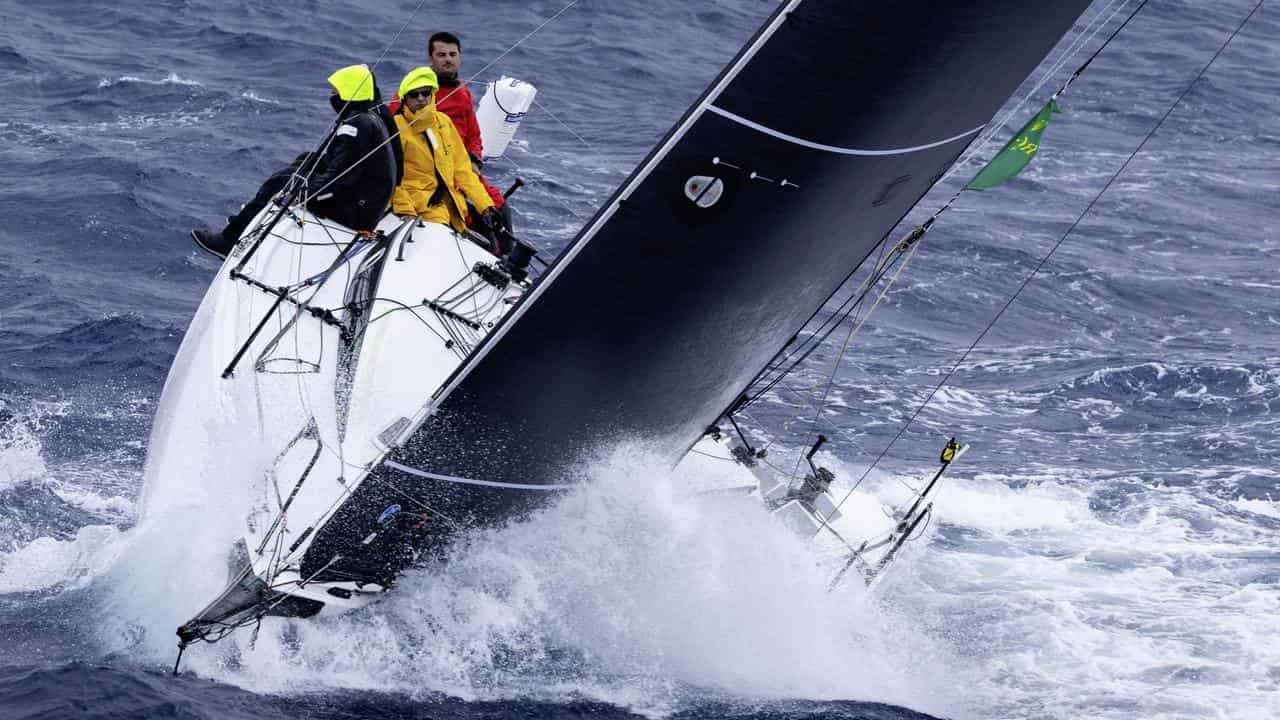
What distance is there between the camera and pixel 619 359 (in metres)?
5.97

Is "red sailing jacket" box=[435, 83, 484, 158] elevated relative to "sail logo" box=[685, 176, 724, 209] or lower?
lower

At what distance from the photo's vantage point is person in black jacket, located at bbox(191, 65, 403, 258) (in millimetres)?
7613

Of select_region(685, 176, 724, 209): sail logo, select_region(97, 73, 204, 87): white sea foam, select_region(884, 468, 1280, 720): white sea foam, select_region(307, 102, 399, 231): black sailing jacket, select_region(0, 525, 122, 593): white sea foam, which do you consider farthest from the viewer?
select_region(97, 73, 204, 87): white sea foam

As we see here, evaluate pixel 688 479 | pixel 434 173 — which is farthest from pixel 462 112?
pixel 688 479

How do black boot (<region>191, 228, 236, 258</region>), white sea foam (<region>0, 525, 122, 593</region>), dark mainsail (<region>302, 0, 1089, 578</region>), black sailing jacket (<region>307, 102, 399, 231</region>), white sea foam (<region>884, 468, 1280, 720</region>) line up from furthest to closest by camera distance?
black boot (<region>191, 228, 236, 258</region>), white sea foam (<region>884, 468, 1280, 720</region>), black sailing jacket (<region>307, 102, 399, 231</region>), white sea foam (<region>0, 525, 122, 593</region>), dark mainsail (<region>302, 0, 1089, 578</region>)

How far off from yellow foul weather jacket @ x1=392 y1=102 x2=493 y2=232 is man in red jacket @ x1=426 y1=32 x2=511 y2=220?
0.14 m

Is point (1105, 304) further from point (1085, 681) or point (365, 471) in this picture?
point (365, 471)

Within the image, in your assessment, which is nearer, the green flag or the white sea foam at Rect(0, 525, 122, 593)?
the green flag

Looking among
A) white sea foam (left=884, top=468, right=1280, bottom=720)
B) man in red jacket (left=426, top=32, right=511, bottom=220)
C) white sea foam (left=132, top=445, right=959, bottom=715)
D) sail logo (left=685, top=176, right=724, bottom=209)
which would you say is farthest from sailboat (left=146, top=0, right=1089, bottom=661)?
white sea foam (left=884, top=468, right=1280, bottom=720)

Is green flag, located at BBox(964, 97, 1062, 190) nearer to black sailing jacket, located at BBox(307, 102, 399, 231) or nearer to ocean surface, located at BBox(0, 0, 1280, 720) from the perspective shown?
ocean surface, located at BBox(0, 0, 1280, 720)

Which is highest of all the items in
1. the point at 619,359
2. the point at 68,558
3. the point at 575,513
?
the point at 619,359

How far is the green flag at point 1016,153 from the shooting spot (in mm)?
6805

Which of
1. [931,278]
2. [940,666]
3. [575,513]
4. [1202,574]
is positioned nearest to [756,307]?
[575,513]

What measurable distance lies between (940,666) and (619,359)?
3.07 meters
